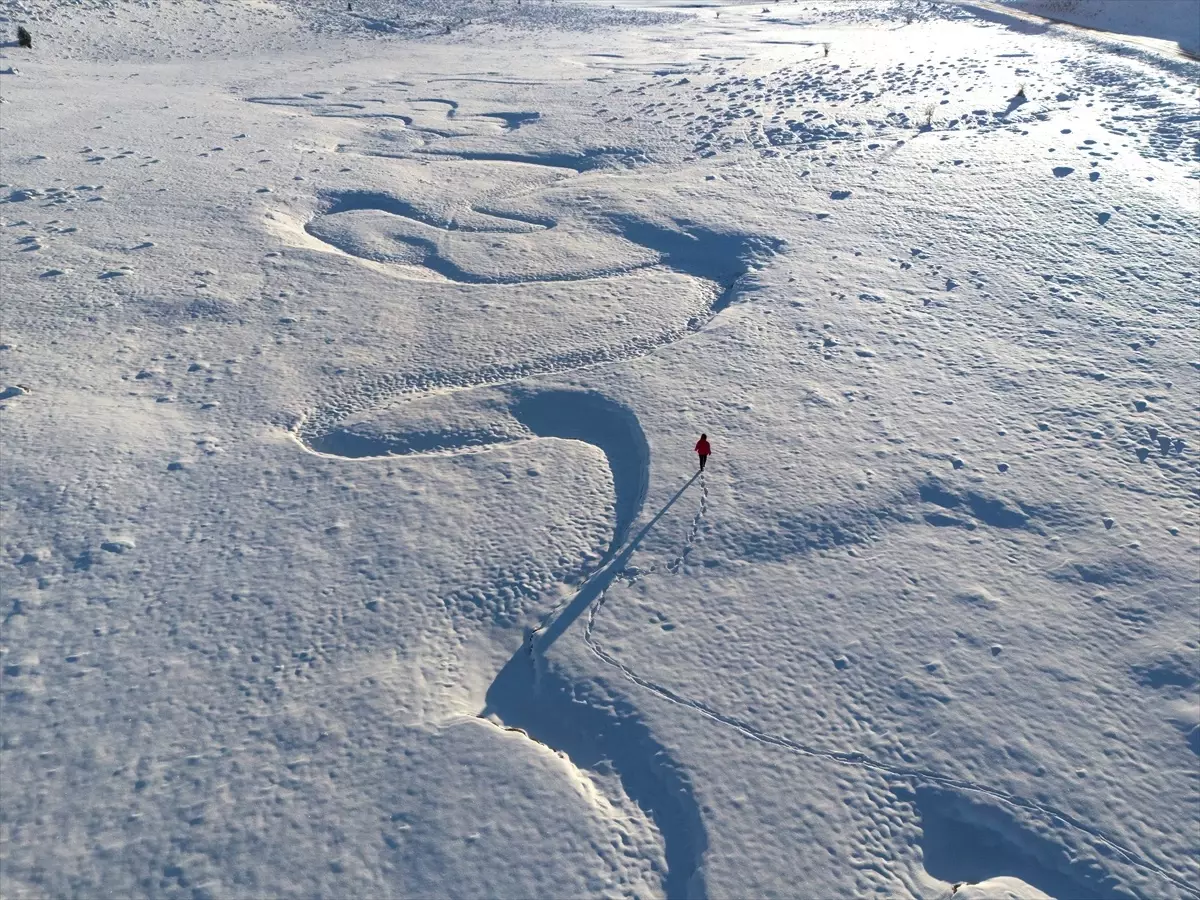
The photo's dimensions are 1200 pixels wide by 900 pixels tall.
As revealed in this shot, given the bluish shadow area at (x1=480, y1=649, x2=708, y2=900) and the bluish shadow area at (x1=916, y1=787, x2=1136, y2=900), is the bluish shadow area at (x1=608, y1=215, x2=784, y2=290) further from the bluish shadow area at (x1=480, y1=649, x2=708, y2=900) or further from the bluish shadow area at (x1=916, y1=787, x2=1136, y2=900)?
the bluish shadow area at (x1=916, y1=787, x2=1136, y2=900)

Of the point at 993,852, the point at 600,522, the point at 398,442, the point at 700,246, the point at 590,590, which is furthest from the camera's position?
the point at 700,246

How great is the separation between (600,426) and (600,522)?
91 cm

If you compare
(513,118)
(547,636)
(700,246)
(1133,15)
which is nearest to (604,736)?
(547,636)

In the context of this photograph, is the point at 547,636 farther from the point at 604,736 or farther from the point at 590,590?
the point at 604,736

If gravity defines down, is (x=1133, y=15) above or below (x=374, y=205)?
above

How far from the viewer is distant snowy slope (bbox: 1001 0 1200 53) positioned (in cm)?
1872

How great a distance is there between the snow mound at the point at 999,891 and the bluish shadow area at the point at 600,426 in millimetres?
2340

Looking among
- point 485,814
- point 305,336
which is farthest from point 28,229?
point 485,814

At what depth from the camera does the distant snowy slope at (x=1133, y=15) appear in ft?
61.4

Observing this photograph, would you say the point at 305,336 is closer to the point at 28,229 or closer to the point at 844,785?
the point at 28,229

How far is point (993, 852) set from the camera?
3232mm

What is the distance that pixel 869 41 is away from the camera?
1573 centimetres

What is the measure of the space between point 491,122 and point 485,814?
9.24m

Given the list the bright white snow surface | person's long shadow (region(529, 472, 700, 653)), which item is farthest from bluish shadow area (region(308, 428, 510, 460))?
person's long shadow (region(529, 472, 700, 653))
